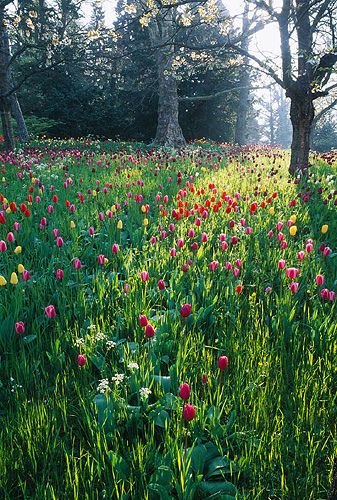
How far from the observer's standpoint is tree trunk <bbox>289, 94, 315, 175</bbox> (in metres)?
8.09

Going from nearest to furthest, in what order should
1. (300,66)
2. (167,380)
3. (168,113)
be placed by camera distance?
1. (167,380)
2. (300,66)
3. (168,113)

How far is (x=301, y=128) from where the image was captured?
828cm

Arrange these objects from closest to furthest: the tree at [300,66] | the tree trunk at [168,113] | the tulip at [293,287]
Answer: the tulip at [293,287], the tree at [300,66], the tree trunk at [168,113]

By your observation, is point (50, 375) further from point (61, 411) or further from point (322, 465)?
point (322, 465)

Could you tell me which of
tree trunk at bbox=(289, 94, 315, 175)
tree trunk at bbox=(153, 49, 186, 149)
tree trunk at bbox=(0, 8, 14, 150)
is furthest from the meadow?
tree trunk at bbox=(153, 49, 186, 149)

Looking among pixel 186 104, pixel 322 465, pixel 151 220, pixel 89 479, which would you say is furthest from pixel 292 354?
pixel 186 104

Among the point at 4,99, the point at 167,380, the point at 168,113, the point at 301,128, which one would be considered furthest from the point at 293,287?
the point at 168,113

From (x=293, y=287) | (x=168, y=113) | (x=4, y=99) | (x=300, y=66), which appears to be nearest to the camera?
(x=293, y=287)

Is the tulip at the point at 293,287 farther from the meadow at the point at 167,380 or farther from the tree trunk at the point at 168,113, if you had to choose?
the tree trunk at the point at 168,113

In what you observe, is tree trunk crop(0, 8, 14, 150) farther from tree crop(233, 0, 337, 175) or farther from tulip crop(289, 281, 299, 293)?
tulip crop(289, 281, 299, 293)

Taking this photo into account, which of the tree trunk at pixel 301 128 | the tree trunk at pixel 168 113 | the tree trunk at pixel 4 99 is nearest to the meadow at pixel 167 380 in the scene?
the tree trunk at pixel 301 128

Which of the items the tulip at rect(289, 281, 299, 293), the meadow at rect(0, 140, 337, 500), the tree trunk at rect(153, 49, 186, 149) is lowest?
the meadow at rect(0, 140, 337, 500)

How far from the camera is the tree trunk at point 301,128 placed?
8.09 metres

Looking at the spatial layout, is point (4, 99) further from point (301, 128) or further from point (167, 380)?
point (167, 380)
